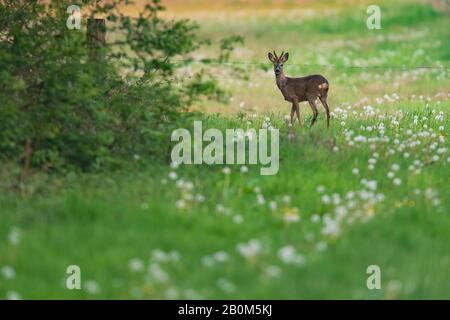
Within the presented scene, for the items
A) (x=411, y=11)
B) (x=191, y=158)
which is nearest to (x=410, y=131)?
(x=191, y=158)

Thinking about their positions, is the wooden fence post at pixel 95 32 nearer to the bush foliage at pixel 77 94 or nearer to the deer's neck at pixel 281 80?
the bush foliage at pixel 77 94

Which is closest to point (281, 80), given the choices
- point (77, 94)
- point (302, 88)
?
point (302, 88)

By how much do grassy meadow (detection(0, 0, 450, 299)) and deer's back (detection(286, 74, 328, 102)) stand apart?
1.51ft

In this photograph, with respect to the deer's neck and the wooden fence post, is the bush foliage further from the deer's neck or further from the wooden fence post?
the deer's neck

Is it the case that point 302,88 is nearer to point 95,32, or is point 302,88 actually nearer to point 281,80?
point 281,80

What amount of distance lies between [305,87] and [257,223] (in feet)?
19.3

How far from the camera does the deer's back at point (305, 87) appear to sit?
15.8 m

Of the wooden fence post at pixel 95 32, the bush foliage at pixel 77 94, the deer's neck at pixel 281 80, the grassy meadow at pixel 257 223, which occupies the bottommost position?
the grassy meadow at pixel 257 223

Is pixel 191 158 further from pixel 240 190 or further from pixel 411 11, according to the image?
pixel 411 11

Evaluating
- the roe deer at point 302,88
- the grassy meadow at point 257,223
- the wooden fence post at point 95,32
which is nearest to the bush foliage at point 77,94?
the wooden fence post at point 95,32

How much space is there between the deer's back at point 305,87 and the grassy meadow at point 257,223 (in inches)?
18.1

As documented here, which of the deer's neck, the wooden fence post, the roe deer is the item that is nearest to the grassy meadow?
the roe deer

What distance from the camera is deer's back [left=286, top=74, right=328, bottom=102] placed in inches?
623
